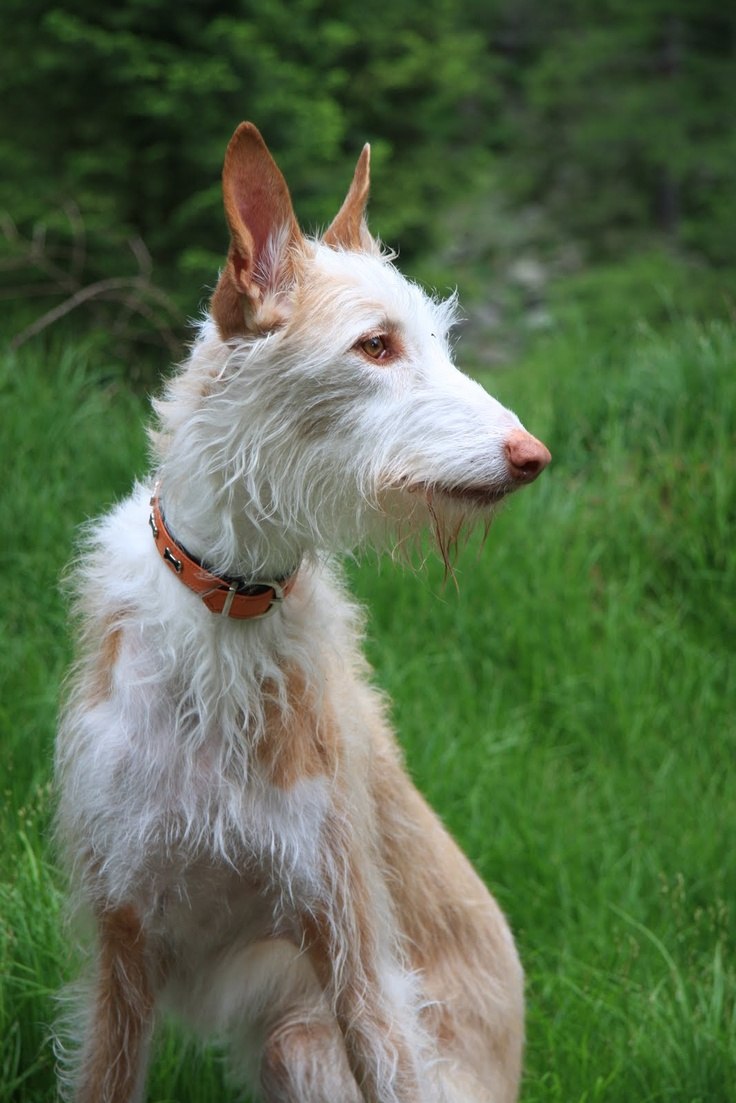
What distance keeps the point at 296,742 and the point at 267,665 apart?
6.9 inches

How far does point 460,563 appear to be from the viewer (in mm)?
5316

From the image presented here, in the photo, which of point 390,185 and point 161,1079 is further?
point 390,185

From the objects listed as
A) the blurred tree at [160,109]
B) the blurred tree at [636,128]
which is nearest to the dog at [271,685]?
the blurred tree at [160,109]

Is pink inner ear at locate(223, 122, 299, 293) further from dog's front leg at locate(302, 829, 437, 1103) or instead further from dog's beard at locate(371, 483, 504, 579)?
dog's front leg at locate(302, 829, 437, 1103)

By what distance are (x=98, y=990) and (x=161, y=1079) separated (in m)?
0.66

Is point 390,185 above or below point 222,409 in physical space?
above

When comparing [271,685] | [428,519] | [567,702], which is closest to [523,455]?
[428,519]

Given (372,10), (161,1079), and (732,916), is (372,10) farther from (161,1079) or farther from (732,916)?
(161,1079)

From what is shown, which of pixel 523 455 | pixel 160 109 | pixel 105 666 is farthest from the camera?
pixel 160 109

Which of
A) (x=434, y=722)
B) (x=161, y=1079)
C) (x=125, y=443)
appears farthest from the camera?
(x=125, y=443)

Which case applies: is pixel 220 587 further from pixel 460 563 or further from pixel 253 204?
pixel 460 563

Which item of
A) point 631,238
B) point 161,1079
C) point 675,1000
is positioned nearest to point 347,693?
point 161,1079

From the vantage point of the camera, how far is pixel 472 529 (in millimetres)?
2574

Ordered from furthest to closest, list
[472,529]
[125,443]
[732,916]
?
[125,443] < [732,916] < [472,529]
